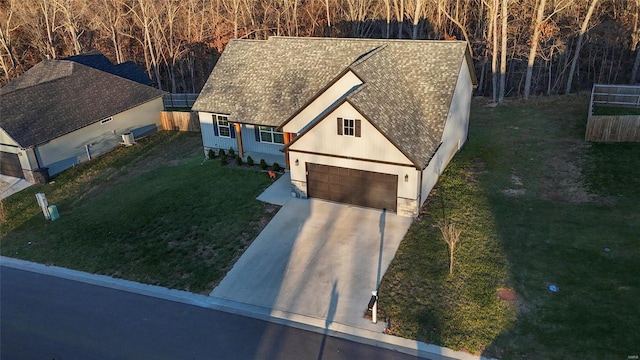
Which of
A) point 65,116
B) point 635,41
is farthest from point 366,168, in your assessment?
point 635,41

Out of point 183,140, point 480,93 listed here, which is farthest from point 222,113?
point 480,93

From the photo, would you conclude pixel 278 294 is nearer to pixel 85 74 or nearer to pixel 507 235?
pixel 507 235

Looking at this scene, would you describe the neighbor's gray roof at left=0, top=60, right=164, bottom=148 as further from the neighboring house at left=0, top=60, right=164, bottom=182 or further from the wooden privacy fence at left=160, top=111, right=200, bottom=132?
the wooden privacy fence at left=160, top=111, right=200, bottom=132

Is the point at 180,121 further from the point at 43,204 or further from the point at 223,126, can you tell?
the point at 43,204

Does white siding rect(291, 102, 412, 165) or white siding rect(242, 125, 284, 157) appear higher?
white siding rect(291, 102, 412, 165)

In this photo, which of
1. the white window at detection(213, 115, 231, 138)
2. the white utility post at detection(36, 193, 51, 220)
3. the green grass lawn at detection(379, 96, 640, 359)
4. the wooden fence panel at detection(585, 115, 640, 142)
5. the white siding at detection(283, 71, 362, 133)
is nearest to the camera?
the green grass lawn at detection(379, 96, 640, 359)

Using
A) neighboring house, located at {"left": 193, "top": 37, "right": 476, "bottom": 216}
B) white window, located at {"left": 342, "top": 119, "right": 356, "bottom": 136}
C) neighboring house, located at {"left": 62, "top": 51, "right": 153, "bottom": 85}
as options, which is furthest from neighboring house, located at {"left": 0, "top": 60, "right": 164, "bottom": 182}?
white window, located at {"left": 342, "top": 119, "right": 356, "bottom": 136}
